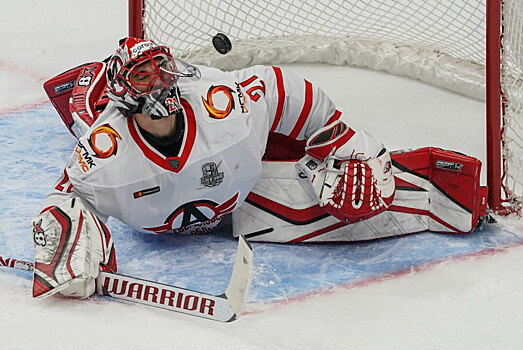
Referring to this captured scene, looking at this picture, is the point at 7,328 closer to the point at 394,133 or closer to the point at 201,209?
the point at 201,209

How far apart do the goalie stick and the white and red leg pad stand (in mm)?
416

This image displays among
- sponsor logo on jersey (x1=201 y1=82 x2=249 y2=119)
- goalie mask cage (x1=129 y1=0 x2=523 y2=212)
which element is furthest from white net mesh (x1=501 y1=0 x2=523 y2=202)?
sponsor logo on jersey (x1=201 y1=82 x2=249 y2=119)

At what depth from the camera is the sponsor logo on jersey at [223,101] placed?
8.28ft

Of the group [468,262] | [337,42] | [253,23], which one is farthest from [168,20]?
[468,262]

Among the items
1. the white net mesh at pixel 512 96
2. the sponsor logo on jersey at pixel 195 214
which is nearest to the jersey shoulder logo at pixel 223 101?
the sponsor logo on jersey at pixel 195 214

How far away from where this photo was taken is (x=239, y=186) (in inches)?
102

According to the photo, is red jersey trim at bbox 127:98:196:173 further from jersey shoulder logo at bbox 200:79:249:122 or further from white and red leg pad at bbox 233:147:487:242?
white and red leg pad at bbox 233:147:487:242

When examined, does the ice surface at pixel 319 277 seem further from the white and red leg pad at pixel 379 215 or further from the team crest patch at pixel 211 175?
the team crest patch at pixel 211 175

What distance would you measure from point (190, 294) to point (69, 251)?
31 centimetres

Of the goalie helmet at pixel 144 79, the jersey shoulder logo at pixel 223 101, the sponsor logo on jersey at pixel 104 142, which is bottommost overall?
the sponsor logo on jersey at pixel 104 142

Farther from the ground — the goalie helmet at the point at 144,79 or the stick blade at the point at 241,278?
the goalie helmet at the point at 144,79

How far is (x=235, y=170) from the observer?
2557 millimetres

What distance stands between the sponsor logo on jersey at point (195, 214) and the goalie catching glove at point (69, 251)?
22 centimetres

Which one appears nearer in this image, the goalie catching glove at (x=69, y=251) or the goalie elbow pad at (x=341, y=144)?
the goalie catching glove at (x=69, y=251)
